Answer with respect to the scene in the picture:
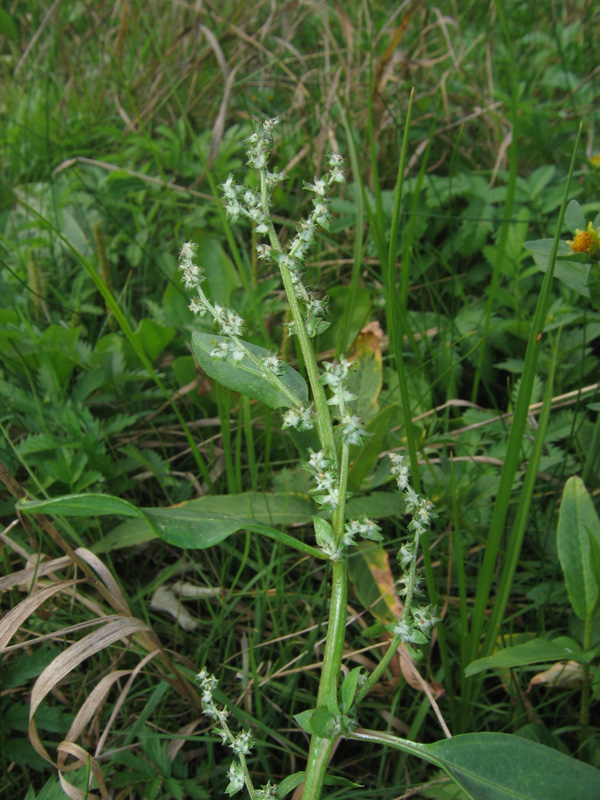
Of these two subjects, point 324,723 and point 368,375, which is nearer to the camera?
point 324,723

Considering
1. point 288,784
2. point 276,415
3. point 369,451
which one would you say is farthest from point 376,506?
point 288,784

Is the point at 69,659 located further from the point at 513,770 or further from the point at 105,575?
the point at 513,770

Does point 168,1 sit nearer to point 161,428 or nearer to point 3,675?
point 161,428

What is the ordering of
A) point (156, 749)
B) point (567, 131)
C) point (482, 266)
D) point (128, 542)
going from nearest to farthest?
point (156, 749) → point (128, 542) → point (482, 266) → point (567, 131)

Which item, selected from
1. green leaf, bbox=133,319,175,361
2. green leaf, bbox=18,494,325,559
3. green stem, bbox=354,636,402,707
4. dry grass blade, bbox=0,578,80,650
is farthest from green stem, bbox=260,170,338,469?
green leaf, bbox=133,319,175,361

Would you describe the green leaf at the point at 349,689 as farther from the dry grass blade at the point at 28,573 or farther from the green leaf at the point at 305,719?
the dry grass blade at the point at 28,573

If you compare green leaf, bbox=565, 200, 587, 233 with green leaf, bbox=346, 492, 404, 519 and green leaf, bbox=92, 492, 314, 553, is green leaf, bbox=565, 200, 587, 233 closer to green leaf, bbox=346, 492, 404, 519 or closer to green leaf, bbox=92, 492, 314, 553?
green leaf, bbox=346, 492, 404, 519

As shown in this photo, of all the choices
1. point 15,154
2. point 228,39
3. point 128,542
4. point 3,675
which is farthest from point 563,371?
point 228,39

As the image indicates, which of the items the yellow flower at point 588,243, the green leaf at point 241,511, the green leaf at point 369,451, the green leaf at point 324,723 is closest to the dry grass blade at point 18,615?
the green leaf at point 241,511
